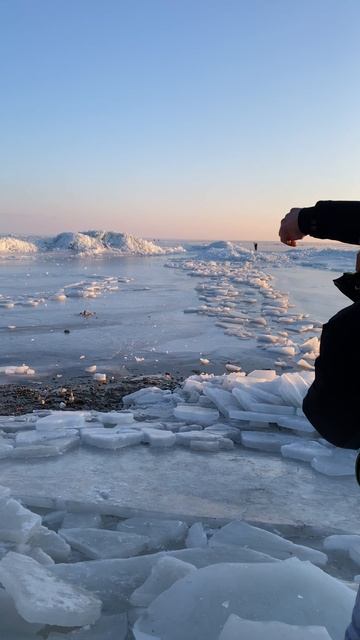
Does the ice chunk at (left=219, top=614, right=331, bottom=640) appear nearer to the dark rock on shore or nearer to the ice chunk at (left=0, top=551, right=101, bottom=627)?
the ice chunk at (left=0, top=551, right=101, bottom=627)

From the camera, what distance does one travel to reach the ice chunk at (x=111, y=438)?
11.6ft

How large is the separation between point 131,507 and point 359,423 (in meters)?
1.76

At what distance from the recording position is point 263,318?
11.3 m

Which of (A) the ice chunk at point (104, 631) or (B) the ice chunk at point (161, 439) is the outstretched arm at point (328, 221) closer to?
(A) the ice chunk at point (104, 631)

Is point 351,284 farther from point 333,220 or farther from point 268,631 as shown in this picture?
point 268,631

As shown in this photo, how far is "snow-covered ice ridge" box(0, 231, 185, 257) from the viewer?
4028 cm

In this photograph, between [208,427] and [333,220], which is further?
[208,427]

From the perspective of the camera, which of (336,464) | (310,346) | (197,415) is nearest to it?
(336,464)

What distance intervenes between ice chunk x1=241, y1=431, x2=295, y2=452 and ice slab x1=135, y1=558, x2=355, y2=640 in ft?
6.08

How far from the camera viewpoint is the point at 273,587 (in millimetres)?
1643

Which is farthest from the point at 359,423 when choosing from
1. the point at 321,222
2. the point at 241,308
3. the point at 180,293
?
the point at 180,293

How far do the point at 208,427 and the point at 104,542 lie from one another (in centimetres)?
180

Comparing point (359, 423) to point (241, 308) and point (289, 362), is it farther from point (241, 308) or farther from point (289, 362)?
point (241, 308)

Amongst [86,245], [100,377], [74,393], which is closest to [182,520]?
[74,393]
